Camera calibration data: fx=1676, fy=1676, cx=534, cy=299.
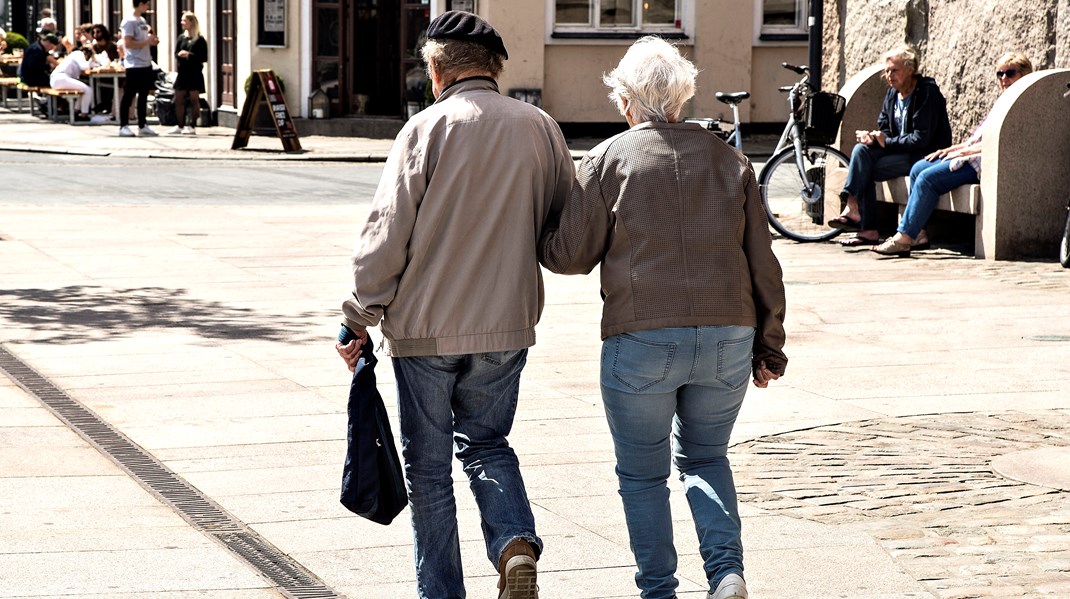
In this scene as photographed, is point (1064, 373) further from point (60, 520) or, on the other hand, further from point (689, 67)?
point (60, 520)

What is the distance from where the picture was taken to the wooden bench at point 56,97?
28.7m

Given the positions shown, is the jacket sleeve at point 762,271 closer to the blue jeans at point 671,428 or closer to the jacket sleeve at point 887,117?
the blue jeans at point 671,428

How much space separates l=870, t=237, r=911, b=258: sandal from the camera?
40.7 feet

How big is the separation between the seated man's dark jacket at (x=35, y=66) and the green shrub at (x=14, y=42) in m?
7.49

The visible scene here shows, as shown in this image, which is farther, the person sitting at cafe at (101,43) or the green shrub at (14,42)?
the green shrub at (14,42)

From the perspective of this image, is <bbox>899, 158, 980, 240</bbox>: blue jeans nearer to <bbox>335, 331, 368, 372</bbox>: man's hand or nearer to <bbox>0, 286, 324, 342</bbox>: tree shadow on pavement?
<bbox>0, 286, 324, 342</bbox>: tree shadow on pavement

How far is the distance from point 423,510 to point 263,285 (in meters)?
6.56

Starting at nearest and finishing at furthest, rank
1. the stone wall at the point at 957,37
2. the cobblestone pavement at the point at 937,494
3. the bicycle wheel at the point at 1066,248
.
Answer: the cobblestone pavement at the point at 937,494, the bicycle wheel at the point at 1066,248, the stone wall at the point at 957,37

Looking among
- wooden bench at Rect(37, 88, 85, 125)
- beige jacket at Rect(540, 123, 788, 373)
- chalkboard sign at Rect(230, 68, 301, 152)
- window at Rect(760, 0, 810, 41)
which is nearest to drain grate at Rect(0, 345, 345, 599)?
beige jacket at Rect(540, 123, 788, 373)

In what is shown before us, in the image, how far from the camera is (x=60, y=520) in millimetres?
5379

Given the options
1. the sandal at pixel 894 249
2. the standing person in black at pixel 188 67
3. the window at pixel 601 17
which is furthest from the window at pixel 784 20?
the sandal at pixel 894 249

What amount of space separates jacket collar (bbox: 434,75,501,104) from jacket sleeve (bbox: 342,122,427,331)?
17 cm

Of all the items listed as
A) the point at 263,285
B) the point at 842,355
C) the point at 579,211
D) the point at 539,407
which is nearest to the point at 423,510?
the point at 579,211

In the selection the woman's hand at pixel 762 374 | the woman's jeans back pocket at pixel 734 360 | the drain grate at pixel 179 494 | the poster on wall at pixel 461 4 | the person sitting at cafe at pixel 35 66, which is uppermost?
the poster on wall at pixel 461 4
